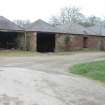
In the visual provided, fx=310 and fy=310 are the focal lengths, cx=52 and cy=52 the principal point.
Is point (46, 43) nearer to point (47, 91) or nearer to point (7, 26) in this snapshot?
Answer: point (7, 26)

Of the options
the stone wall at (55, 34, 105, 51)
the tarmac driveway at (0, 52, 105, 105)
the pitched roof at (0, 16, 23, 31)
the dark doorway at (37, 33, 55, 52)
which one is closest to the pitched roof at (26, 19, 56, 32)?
the pitched roof at (0, 16, 23, 31)

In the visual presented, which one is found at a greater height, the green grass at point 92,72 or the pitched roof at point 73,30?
the pitched roof at point 73,30

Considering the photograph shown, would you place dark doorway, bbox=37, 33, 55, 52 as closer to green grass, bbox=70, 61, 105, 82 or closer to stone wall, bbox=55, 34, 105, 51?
stone wall, bbox=55, 34, 105, 51

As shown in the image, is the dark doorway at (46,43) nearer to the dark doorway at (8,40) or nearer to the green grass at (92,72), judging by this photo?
the dark doorway at (8,40)

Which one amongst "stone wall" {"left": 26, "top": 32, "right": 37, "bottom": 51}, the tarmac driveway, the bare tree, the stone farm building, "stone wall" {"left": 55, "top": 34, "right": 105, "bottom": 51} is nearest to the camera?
the tarmac driveway

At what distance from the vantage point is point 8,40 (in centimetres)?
3709

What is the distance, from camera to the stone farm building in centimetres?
3466

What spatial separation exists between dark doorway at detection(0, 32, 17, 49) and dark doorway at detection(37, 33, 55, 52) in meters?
3.03

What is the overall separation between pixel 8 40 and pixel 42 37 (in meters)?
4.27

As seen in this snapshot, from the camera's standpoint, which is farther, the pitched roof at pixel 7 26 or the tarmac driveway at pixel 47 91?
the pitched roof at pixel 7 26

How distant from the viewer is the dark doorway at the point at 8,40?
3666 centimetres

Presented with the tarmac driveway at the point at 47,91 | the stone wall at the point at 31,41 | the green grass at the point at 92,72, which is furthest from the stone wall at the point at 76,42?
the tarmac driveway at the point at 47,91

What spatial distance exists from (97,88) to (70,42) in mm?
26061

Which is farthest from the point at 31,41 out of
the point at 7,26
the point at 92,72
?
the point at 92,72
